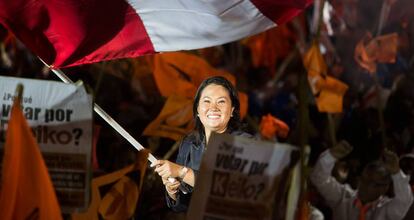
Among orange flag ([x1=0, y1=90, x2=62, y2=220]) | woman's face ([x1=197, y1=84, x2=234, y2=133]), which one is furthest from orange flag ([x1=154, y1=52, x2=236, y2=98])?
orange flag ([x1=0, y1=90, x2=62, y2=220])

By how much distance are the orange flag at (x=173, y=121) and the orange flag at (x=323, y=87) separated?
1.15 m

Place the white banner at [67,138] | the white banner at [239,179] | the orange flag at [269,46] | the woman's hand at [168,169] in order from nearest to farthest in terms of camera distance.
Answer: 1. the white banner at [239,179]
2. the white banner at [67,138]
3. the woman's hand at [168,169]
4. the orange flag at [269,46]

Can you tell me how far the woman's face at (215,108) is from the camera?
495 centimetres

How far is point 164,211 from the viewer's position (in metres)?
5.86

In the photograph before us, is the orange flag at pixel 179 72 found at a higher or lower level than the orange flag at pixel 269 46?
lower

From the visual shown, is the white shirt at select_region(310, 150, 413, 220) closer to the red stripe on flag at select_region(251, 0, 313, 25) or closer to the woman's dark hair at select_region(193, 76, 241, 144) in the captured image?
the red stripe on flag at select_region(251, 0, 313, 25)

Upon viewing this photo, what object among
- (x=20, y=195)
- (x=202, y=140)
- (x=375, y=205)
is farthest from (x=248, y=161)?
(x=375, y=205)

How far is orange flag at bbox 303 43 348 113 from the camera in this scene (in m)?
7.80

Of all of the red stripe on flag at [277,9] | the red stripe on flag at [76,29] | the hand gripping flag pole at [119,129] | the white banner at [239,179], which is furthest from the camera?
the red stripe on flag at [277,9]

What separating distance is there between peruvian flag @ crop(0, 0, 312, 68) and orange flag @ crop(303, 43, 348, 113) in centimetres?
229

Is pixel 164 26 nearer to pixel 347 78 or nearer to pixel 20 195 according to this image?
pixel 20 195

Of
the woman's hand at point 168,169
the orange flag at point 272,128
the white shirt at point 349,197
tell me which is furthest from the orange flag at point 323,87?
the woman's hand at point 168,169

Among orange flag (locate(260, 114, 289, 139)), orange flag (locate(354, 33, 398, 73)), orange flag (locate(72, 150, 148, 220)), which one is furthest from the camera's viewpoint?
orange flag (locate(354, 33, 398, 73))

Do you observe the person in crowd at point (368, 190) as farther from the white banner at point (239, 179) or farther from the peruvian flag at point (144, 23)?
the white banner at point (239, 179)
